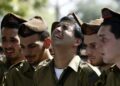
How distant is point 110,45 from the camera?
21.0 feet

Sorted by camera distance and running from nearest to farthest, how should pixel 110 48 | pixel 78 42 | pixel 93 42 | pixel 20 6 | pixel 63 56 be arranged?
pixel 110 48, pixel 63 56, pixel 78 42, pixel 93 42, pixel 20 6

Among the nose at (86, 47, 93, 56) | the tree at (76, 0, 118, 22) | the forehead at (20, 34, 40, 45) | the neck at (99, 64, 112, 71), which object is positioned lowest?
the tree at (76, 0, 118, 22)

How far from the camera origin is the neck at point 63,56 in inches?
277

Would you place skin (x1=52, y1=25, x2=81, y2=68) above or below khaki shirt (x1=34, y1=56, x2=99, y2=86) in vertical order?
above

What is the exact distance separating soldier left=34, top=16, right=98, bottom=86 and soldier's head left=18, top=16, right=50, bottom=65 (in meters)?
0.45

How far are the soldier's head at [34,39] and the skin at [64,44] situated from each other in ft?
1.98

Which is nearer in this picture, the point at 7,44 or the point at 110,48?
the point at 110,48

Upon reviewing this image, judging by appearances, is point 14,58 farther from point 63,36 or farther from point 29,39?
point 63,36

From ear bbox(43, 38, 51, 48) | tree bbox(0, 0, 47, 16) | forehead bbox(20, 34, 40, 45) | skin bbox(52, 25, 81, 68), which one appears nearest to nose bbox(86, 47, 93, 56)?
skin bbox(52, 25, 81, 68)

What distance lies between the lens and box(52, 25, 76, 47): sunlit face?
697 centimetres

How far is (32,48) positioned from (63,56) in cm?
74

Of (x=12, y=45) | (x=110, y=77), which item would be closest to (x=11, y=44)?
(x=12, y=45)

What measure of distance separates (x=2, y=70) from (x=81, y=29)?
1.67 metres

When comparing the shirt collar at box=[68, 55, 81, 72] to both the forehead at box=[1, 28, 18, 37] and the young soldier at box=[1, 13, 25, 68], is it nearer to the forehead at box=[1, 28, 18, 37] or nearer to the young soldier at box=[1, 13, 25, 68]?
the young soldier at box=[1, 13, 25, 68]
